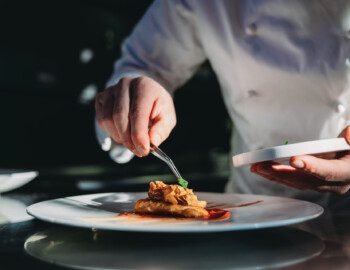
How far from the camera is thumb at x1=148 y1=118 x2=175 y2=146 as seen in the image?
1109 mm

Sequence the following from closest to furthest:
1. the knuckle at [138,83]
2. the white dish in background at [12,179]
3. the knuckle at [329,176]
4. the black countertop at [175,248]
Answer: the black countertop at [175,248] → the knuckle at [329,176] → the white dish in background at [12,179] → the knuckle at [138,83]

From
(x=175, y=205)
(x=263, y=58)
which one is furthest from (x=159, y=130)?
(x=263, y=58)

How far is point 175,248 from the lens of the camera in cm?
74

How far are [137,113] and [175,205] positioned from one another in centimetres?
27

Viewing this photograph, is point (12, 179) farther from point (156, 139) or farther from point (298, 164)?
point (298, 164)

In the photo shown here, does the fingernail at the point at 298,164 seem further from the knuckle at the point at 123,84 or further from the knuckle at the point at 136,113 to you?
the knuckle at the point at 123,84

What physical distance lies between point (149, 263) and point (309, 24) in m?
0.97

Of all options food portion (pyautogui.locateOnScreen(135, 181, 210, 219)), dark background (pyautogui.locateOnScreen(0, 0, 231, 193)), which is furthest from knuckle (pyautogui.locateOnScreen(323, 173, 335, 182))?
dark background (pyautogui.locateOnScreen(0, 0, 231, 193))

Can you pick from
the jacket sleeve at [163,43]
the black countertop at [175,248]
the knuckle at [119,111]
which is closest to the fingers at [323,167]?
Result: the black countertop at [175,248]

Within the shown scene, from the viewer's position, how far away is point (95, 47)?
9.07 ft

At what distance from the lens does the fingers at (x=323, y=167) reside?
876 millimetres

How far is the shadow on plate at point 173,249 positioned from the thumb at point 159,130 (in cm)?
31

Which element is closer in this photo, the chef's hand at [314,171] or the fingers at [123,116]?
the chef's hand at [314,171]

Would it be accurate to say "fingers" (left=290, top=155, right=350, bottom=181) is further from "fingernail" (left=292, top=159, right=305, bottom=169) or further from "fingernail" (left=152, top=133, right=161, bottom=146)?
"fingernail" (left=152, top=133, right=161, bottom=146)
